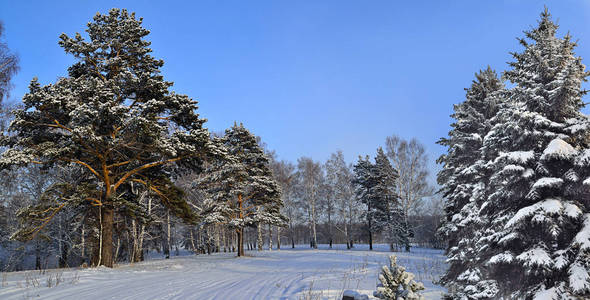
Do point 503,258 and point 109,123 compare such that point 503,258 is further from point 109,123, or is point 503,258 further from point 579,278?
point 109,123

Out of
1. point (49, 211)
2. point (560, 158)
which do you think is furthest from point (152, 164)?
point (560, 158)

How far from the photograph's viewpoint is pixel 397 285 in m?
4.96

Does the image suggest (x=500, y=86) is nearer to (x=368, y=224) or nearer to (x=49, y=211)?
(x=49, y=211)

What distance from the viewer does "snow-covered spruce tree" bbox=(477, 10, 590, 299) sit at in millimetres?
5938

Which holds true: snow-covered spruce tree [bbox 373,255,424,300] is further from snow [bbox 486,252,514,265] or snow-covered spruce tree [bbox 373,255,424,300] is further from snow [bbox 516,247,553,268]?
snow [bbox 486,252,514,265]

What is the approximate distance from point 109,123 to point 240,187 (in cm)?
1269

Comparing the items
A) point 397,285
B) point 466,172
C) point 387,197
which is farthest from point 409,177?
point 397,285

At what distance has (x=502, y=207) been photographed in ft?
24.8

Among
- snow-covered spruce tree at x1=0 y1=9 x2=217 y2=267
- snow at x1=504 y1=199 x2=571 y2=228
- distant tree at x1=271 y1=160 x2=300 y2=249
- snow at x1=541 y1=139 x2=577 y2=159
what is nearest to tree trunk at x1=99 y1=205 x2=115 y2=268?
snow-covered spruce tree at x1=0 y1=9 x2=217 y2=267

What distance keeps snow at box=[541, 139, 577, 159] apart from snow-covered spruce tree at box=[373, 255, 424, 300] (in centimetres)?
416

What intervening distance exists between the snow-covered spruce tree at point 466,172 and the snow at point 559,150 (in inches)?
173

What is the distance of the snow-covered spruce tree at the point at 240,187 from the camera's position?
933 inches

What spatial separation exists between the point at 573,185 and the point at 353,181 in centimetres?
3146

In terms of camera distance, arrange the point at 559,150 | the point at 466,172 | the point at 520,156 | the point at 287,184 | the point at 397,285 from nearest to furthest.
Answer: the point at 397,285 → the point at 559,150 → the point at 520,156 → the point at 466,172 → the point at 287,184
